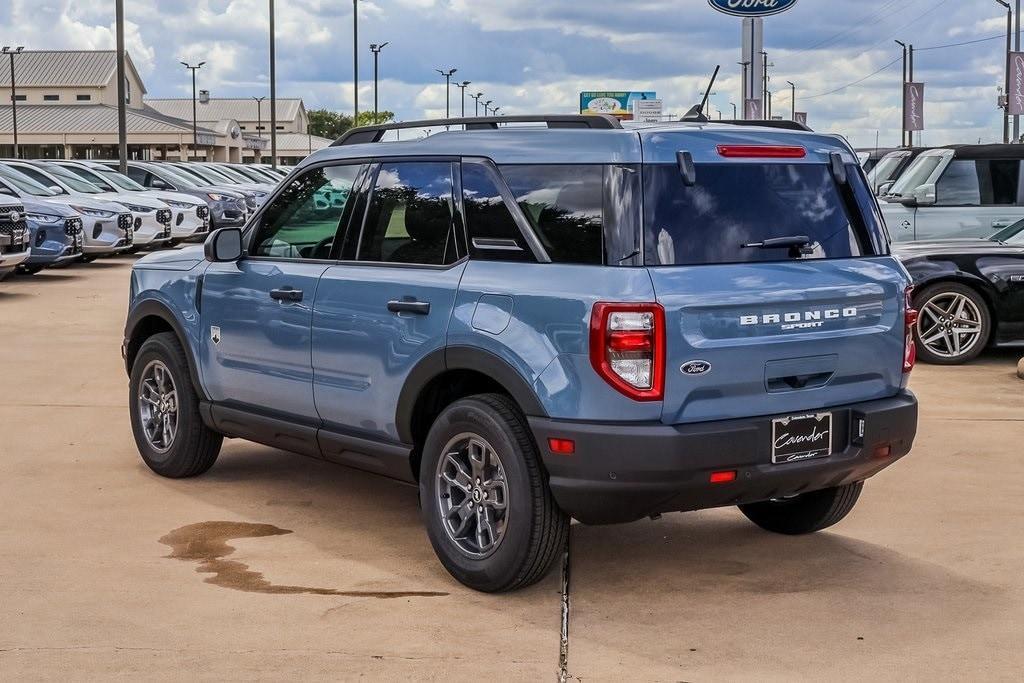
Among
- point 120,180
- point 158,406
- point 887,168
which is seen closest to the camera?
point 158,406

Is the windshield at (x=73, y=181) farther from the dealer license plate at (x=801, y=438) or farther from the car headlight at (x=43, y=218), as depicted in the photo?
the dealer license plate at (x=801, y=438)

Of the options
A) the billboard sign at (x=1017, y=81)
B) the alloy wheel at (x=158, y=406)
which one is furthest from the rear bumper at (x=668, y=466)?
the billboard sign at (x=1017, y=81)

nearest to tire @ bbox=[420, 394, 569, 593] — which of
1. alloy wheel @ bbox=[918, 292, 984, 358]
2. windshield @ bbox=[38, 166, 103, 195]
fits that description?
alloy wheel @ bbox=[918, 292, 984, 358]

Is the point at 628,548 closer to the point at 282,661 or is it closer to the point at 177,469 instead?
the point at 282,661

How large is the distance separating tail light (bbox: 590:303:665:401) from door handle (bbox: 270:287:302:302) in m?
2.00

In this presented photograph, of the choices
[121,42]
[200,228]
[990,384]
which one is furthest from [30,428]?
[121,42]

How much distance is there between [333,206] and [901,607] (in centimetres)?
307

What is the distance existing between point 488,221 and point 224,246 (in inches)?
71.5

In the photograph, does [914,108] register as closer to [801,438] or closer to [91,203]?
[91,203]

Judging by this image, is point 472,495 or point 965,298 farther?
point 965,298

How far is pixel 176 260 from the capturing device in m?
7.75

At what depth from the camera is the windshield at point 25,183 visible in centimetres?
2250

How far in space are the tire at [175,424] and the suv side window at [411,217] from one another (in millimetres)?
1645

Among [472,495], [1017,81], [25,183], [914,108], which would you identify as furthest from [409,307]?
[914,108]
